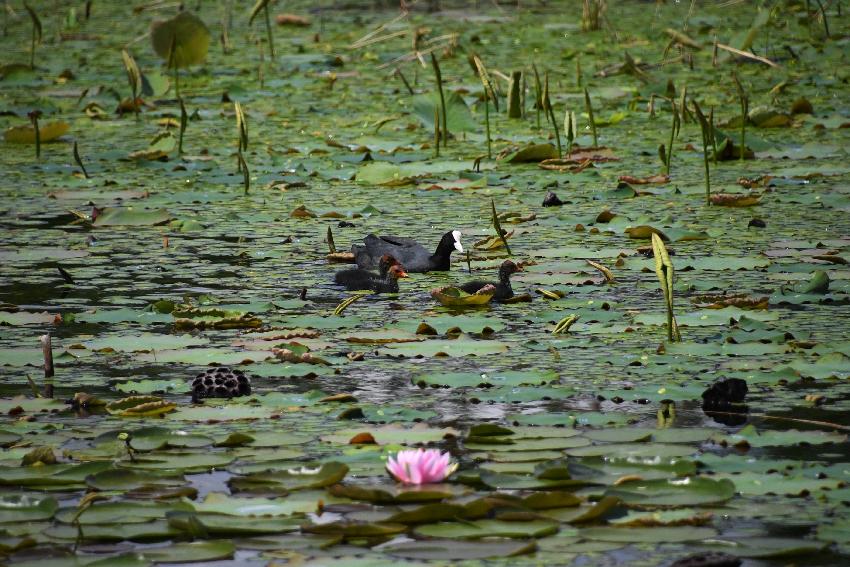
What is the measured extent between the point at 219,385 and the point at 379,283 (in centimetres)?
132

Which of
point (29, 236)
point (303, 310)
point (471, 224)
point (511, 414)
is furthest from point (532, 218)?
point (511, 414)

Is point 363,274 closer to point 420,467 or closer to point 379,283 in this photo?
point 379,283

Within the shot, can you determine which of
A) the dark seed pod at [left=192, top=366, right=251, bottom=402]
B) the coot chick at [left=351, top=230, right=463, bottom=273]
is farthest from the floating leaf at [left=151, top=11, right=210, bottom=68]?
the dark seed pod at [left=192, top=366, right=251, bottom=402]

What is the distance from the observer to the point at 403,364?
3.64m

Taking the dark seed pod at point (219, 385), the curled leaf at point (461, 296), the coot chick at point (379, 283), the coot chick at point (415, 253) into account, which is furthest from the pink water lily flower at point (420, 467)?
the coot chick at point (415, 253)

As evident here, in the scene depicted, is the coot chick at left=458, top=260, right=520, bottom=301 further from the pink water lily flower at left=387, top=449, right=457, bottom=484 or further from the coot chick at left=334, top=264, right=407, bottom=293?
the pink water lily flower at left=387, top=449, right=457, bottom=484

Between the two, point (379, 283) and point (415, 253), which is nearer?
point (379, 283)

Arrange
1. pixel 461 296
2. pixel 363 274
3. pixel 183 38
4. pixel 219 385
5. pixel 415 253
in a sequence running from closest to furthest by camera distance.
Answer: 1. pixel 219 385
2. pixel 461 296
3. pixel 363 274
4. pixel 415 253
5. pixel 183 38

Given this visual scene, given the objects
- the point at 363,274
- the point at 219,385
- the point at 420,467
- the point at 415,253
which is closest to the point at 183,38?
the point at 415,253

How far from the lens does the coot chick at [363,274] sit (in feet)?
15.0

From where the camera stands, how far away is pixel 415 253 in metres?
4.87

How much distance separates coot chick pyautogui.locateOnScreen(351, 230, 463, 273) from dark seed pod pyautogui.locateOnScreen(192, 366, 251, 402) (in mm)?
1484

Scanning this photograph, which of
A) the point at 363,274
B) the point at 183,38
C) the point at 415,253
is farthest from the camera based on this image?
the point at 183,38

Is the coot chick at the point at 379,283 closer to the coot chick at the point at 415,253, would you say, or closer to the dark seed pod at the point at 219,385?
the coot chick at the point at 415,253
